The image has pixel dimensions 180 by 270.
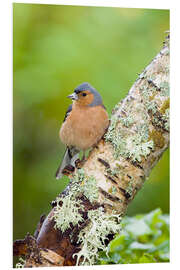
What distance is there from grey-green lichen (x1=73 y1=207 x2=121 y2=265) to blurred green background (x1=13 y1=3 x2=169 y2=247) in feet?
0.84

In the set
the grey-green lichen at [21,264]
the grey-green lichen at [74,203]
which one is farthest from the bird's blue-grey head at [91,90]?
the grey-green lichen at [21,264]

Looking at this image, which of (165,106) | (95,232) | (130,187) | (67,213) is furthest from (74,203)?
(165,106)

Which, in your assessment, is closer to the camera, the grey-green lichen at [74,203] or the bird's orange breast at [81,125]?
the grey-green lichen at [74,203]

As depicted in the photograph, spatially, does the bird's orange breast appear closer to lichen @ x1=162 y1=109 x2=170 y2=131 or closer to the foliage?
lichen @ x1=162 y1=109 x2=170 y2=131

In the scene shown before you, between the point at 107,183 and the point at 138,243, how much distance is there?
1.26ft

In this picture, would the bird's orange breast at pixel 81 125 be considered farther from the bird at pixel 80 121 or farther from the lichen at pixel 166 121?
the lichen at pixel 166 121

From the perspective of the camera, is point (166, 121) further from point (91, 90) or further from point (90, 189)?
point (90, 189)

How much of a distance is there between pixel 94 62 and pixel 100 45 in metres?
0.11

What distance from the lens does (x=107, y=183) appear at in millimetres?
2301

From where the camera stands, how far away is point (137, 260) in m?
2.39

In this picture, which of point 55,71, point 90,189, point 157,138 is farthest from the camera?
point 55,71

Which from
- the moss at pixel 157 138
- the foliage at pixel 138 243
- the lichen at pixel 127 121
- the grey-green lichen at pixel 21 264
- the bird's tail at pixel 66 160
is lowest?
the grey-green lichen at pixel 21 264

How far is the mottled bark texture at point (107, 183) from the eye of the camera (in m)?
2.28
